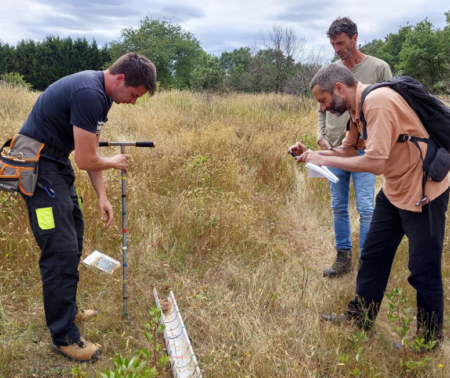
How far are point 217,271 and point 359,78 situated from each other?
224 centimetres

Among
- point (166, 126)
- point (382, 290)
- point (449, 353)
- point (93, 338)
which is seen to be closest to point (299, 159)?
point (382, 290)

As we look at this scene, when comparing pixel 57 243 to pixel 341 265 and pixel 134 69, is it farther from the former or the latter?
pixel 341 265

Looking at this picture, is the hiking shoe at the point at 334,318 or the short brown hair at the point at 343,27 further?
the short brown hair at the point at 343,27

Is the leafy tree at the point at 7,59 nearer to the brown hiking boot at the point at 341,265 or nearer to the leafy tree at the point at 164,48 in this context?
the leafy tree at the point at 164,48

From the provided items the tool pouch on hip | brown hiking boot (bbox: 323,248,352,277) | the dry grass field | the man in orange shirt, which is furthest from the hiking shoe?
the tool pouch on hip

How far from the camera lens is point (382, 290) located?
2779 mm

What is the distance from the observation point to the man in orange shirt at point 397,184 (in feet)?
7.13

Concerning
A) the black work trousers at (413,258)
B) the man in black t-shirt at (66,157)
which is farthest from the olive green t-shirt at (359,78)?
the man in black t-shirt at (66,157)

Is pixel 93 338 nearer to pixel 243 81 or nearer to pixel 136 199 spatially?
pixel 136 199

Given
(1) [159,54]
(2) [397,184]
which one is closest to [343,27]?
(2) [397,184]

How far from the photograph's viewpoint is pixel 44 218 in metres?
2.34

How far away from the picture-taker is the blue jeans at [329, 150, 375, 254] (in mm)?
3502

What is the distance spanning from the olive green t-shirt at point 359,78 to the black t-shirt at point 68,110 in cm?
223

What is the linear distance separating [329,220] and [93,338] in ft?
11.4
